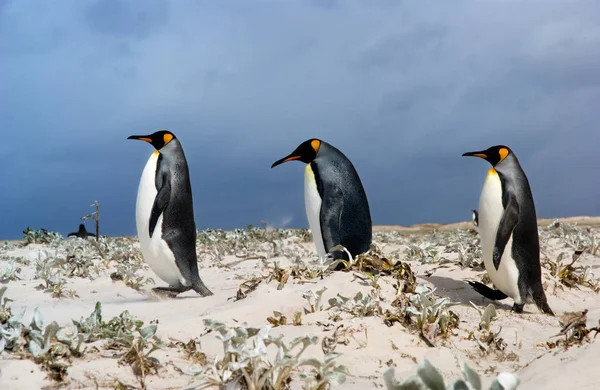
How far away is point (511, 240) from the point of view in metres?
6.12

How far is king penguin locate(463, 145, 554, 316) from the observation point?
607cm

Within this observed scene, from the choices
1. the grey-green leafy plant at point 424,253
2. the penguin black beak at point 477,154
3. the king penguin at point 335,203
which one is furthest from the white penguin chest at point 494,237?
the king penguin at point 335,203

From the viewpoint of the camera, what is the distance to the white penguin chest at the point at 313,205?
7771mm

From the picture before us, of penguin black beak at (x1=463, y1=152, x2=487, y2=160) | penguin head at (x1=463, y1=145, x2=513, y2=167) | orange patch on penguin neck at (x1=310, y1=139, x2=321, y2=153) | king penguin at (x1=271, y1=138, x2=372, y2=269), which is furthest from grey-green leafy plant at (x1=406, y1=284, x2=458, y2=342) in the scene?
orange patch on penguin neck at (x1=310, y1=139, x2=321, y2=153)

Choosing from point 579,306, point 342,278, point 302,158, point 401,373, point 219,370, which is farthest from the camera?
point 302,158

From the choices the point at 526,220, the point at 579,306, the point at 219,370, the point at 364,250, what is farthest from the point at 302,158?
the point at 219,370

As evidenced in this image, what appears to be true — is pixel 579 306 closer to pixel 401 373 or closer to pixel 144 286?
pixel 401 373

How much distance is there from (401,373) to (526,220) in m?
3.10

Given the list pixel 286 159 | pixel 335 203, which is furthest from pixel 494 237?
A: pixel 286 159

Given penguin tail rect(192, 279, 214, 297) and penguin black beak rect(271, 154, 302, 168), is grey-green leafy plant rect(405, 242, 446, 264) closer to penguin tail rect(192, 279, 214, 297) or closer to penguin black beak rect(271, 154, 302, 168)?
penguin black beak rect(271, 154, 302, 168)

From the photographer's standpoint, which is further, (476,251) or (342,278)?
(476,251)

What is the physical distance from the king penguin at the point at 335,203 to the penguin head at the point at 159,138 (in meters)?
1.86

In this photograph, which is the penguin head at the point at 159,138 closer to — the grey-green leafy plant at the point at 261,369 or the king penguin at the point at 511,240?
the king penguin at the point at 511,240

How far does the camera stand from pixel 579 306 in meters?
6.67
